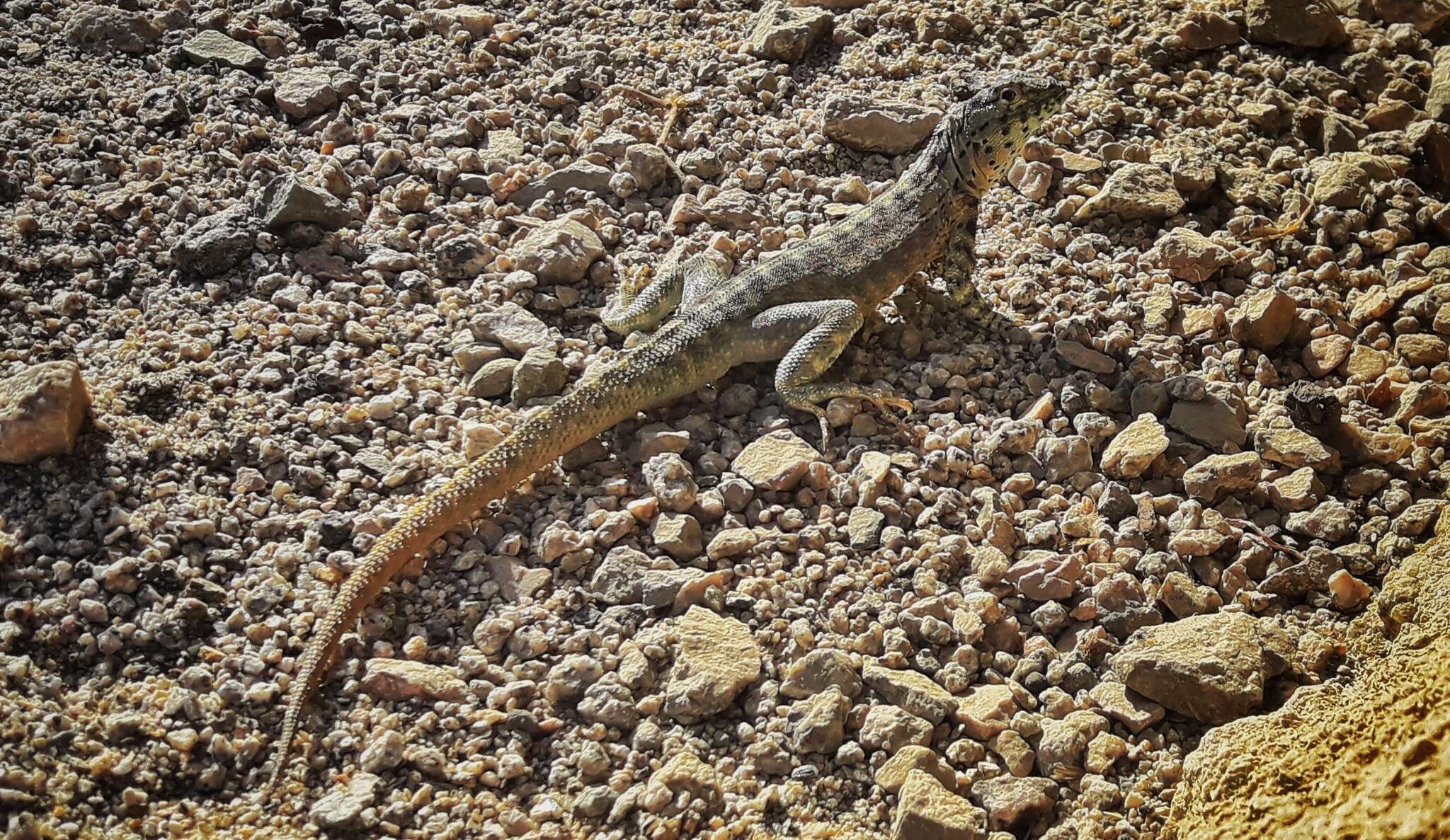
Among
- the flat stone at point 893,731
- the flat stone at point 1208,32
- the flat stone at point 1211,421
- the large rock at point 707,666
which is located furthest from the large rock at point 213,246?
the flat stone at point 1208,32

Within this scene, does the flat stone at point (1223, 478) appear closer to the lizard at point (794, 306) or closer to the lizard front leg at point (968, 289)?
the lizard front leg at point (968, 289)

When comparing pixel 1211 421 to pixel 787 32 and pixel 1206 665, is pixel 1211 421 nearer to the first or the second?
pixel 1206 665

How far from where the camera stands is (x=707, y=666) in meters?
3.60

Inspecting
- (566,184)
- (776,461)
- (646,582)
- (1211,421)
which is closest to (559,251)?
(566,184)

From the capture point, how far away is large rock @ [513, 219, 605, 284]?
5016 millimetres

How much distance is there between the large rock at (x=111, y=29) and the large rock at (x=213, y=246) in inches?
67.0

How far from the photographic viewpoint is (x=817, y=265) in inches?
192

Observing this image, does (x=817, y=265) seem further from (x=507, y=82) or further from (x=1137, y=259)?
(x=507, y=82)

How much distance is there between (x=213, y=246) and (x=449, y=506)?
1.93 m

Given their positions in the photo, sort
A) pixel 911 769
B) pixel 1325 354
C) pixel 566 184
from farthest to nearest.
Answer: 1. pixel 566 184
2. pixel 1325 354
3. pixel 911 769

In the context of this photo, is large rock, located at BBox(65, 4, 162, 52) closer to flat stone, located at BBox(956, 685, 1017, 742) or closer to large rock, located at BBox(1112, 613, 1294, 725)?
flat stone, located at BBox(956, 685, 1017, 742)

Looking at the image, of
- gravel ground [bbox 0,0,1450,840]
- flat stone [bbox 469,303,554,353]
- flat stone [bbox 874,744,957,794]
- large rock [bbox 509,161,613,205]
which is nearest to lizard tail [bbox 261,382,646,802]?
gravel ground [bbox 0,0,1450,840]

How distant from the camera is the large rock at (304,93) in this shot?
572 cm

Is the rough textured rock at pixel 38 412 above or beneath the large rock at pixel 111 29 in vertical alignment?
beneath
